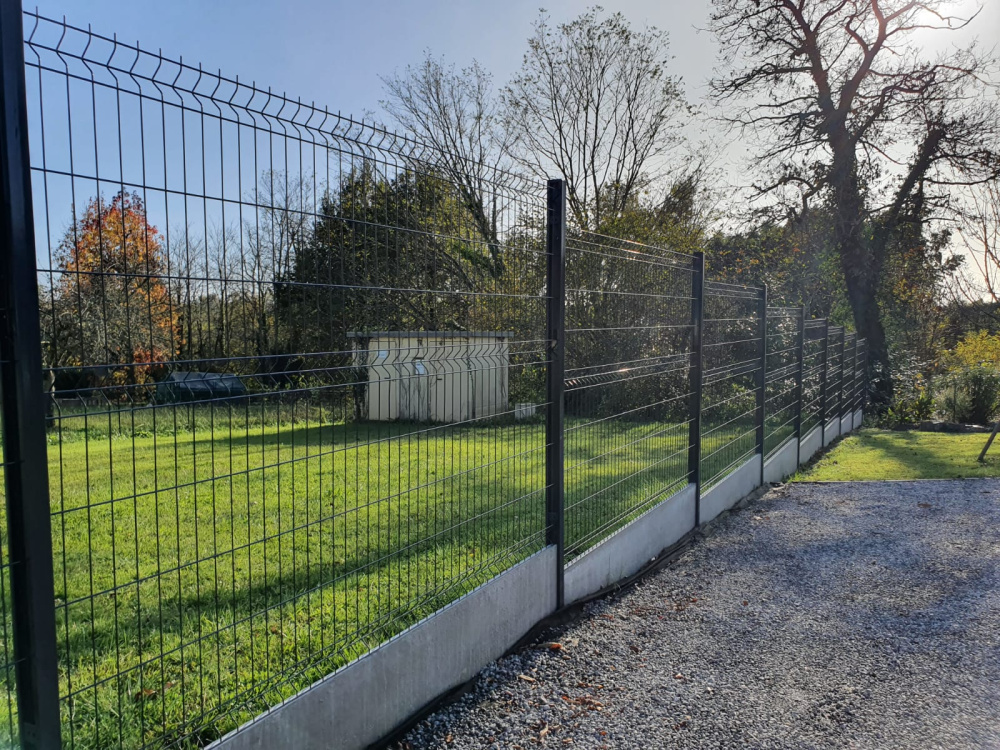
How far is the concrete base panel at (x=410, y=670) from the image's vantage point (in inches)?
105

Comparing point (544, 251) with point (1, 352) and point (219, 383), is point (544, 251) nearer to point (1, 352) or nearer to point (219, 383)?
point (219, 383)

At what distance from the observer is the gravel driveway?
3.30 meters

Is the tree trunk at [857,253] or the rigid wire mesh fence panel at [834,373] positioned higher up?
the tree trunk at [857,253]

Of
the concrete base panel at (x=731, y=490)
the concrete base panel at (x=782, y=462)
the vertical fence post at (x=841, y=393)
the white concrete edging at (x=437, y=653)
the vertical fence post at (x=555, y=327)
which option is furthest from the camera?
the vertical fence post at (x=841, y=393)

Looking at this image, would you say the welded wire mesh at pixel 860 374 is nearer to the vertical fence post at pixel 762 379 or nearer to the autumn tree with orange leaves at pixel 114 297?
the vertical fence post at pixel 762 379

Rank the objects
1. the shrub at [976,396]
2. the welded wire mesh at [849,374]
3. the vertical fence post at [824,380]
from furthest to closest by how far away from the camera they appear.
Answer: the shrub at [976,396], the welded wire mesh at [849,374], the vertical fence post at [824,380]

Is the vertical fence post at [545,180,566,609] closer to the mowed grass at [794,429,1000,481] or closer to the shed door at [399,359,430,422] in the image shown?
the shed door at [399,359,430,422]

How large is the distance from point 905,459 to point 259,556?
31.1ft

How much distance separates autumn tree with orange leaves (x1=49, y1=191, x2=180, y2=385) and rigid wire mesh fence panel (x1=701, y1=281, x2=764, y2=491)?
199 inches

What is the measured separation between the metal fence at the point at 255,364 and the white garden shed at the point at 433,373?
0.02 metres

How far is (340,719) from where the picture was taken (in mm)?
2871

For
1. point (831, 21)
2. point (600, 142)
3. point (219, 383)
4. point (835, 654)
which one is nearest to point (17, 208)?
point (219, 383)

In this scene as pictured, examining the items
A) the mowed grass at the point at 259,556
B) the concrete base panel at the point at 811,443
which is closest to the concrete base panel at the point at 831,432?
the concrete base panel at the point at 811,443

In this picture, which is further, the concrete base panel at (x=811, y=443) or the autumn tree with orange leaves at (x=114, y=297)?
the concrete base panel at (x=811, y=443)
